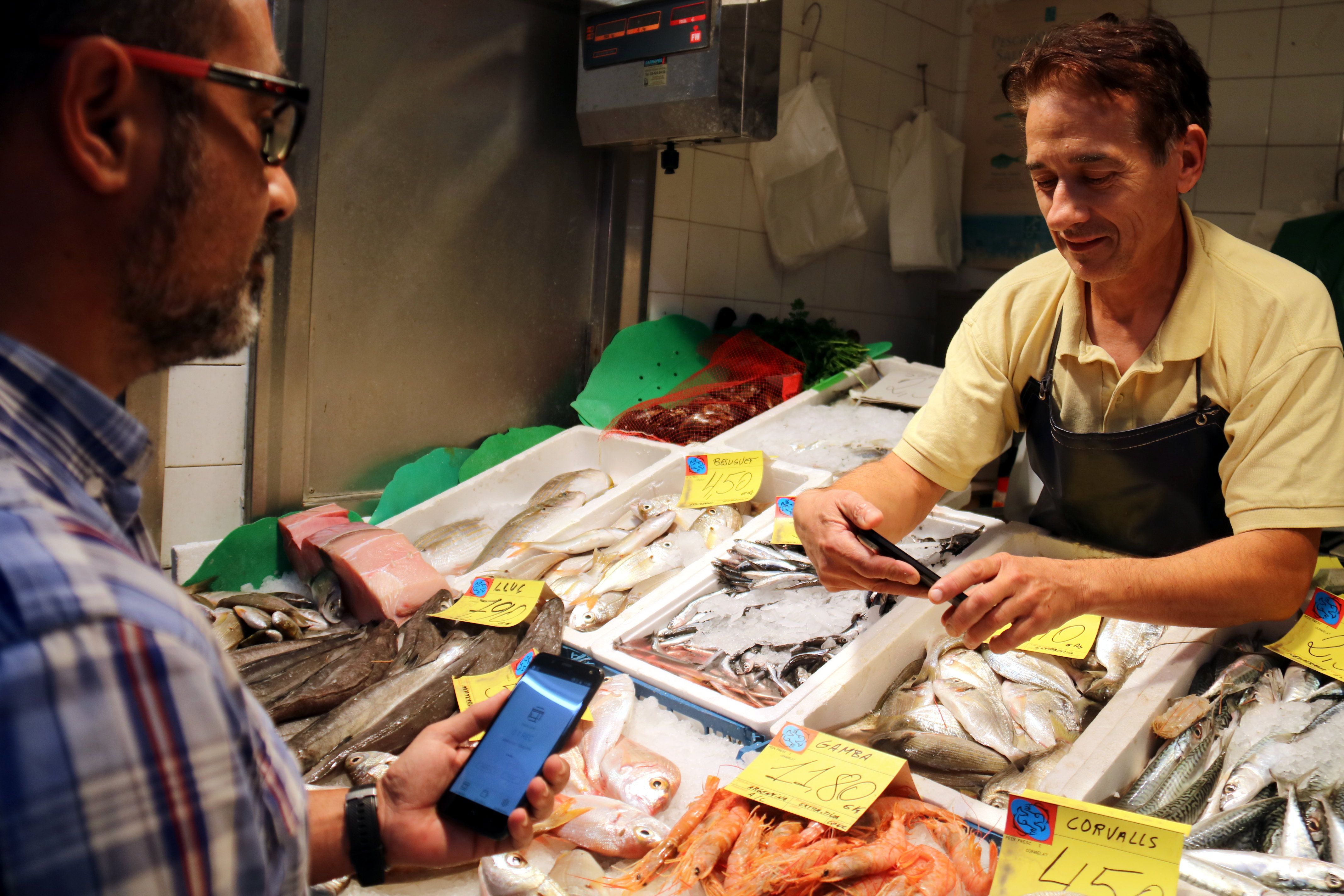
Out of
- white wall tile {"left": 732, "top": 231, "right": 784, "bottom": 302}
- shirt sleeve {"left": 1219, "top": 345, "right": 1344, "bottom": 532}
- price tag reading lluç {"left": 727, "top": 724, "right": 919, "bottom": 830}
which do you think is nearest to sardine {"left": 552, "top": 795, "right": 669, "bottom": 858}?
price tag reading lluç {"left": 727, "top": 724, "right": 919, "bottom": 830}

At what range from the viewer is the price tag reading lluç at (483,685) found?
1986 mm

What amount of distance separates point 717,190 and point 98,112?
4.17 meters

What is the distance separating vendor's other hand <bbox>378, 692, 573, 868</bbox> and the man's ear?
31.0 inches

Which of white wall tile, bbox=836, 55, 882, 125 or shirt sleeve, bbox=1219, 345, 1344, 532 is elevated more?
white wall tile, bbox=836, 55, 882, 125

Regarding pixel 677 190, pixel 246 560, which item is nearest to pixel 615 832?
pixel 246 560

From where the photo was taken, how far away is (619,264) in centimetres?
444

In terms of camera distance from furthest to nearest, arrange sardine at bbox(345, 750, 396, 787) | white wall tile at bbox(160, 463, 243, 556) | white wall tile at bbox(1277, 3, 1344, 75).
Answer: white wall tile at bbox(1277, 3, 1344, 75) → white wall tile at bbox(160, 463, 243, 556) → sardine at bbox(345, 750, 396, 787)

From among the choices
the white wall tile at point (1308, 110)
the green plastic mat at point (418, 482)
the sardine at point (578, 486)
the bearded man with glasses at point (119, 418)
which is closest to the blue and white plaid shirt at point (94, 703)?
the bearded man with glasses at point (119, 418)

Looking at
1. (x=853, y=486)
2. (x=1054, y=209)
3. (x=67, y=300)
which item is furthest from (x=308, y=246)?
(x=67, y=300)

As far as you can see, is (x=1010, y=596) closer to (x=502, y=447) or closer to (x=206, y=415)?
(x=502, y=447)

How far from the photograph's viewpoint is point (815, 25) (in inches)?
199

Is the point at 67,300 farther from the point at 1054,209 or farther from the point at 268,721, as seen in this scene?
the point at 1054,209

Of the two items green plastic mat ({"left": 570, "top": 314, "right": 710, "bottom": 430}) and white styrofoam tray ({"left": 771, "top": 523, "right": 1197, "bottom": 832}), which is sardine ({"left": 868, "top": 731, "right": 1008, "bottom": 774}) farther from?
green plastic mat ({"left": 570, "top": 314, "right": 710, "bottom": 430})

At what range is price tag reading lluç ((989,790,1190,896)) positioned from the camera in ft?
4.24
